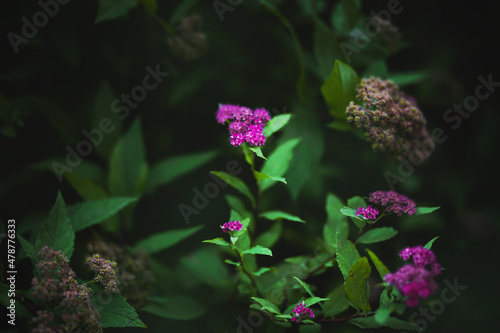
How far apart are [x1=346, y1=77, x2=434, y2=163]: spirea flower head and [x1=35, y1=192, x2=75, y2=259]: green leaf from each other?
999 millimetres

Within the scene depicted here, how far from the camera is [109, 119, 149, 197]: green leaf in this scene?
1.69 metres

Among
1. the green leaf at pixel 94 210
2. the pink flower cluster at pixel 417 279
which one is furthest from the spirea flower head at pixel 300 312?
the green leaf at pixel 94 210

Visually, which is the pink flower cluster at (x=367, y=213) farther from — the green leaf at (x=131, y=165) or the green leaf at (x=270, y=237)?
the green leaf at (x=131, y=165)

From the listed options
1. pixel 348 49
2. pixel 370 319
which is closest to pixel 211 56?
pixel 348 49

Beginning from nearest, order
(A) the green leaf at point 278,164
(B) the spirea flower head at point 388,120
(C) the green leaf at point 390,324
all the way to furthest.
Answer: (C) the green leaf at point 390,324 < (B) the spirea flower head at point 388,120 < (A) the green leaf at point 278,164

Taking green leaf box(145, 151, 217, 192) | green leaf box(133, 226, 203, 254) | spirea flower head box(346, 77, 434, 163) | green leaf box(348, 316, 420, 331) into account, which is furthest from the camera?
green leaf box(145, 151, 217, 192)

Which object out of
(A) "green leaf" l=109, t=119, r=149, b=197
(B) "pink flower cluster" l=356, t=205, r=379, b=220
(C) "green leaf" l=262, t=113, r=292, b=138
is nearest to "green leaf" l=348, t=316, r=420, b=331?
(B) "pink flower cluster" l=356, t=205, r=379, b=220

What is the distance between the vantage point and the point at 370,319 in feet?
3.81

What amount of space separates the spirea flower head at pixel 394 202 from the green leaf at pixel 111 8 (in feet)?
3.79

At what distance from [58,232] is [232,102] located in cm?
109

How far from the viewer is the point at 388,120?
1.31 meters

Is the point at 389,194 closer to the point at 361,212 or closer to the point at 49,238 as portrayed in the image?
the point at 361,212

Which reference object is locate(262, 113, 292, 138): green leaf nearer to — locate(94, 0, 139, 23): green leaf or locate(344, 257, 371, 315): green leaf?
locate(344, 257, 371, 315): green leaf

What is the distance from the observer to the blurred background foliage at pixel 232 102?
5.55ft
